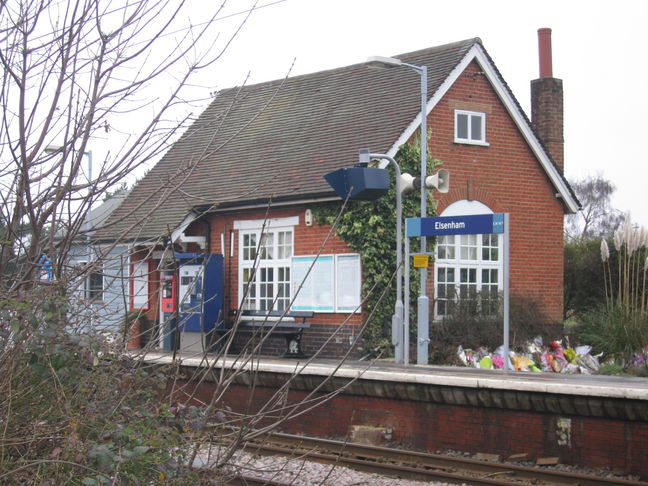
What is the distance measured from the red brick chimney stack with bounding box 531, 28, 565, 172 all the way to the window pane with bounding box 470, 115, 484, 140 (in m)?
3.73

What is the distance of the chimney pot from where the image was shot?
960 inches

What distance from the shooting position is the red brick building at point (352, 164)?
64.9 feet

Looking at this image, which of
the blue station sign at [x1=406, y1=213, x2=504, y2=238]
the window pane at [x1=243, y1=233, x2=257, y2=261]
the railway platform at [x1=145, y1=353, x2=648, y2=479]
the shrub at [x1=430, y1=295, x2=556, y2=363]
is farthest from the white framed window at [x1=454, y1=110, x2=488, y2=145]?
the railway platform at [x1=145, y1=353, x2=648, y2=479]

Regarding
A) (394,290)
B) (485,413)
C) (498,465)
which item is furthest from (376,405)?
(394,290)

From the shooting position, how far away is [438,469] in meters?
10.5

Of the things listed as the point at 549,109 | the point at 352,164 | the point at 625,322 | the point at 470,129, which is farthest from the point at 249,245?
the point at 549,109

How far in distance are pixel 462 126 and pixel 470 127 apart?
22cm

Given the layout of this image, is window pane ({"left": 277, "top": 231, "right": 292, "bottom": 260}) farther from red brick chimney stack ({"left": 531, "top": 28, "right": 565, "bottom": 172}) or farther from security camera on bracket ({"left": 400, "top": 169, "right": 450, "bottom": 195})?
red brick chimney stack ({"left": 531, "top": 28, "right": 565, "bottom": 172})

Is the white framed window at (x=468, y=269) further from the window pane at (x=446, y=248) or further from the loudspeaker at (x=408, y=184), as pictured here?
the loudspeaker at (x=408, y=184)

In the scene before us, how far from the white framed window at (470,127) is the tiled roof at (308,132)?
48.1 inches

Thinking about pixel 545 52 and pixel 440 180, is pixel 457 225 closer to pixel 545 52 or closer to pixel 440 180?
pixel 440 180

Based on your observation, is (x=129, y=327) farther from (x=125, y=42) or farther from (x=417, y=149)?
(x=417, y=149)

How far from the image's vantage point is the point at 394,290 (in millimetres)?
19531

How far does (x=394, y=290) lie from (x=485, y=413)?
8.43 metres
